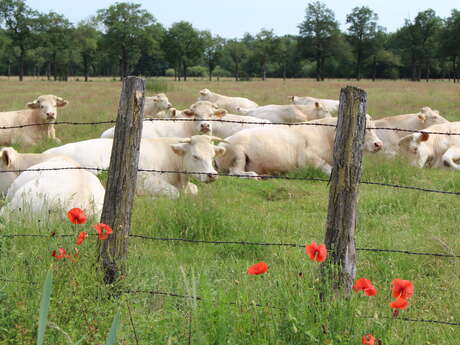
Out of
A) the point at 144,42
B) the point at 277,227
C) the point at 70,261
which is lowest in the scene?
the point at 277,227

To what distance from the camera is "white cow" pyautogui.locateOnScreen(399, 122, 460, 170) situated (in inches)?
454

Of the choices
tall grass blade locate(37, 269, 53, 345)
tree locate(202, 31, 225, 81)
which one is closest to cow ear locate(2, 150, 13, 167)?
tall grass blade locate(37, 269, 53, 345)

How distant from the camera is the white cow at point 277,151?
10.7m

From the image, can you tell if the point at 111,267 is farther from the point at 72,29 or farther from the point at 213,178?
the point at 72,29

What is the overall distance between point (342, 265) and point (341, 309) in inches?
19.9

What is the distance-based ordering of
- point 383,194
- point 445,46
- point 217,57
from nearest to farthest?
point 383,194 < point 445,46 < point 217,57

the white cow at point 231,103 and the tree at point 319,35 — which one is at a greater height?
the tree at point 319,35

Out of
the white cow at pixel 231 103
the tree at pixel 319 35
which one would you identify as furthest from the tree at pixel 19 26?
the white cow at pixel 231 103

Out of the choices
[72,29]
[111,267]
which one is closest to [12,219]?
[111,267]

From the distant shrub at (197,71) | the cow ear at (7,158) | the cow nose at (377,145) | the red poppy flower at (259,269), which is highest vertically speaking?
the distant shrub at (197,71)

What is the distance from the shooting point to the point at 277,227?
6266mm

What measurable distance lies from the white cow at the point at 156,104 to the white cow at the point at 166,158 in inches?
323

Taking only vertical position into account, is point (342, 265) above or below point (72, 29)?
below

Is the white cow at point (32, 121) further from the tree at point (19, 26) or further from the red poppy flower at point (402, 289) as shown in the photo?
the tree at point (19, 26)
